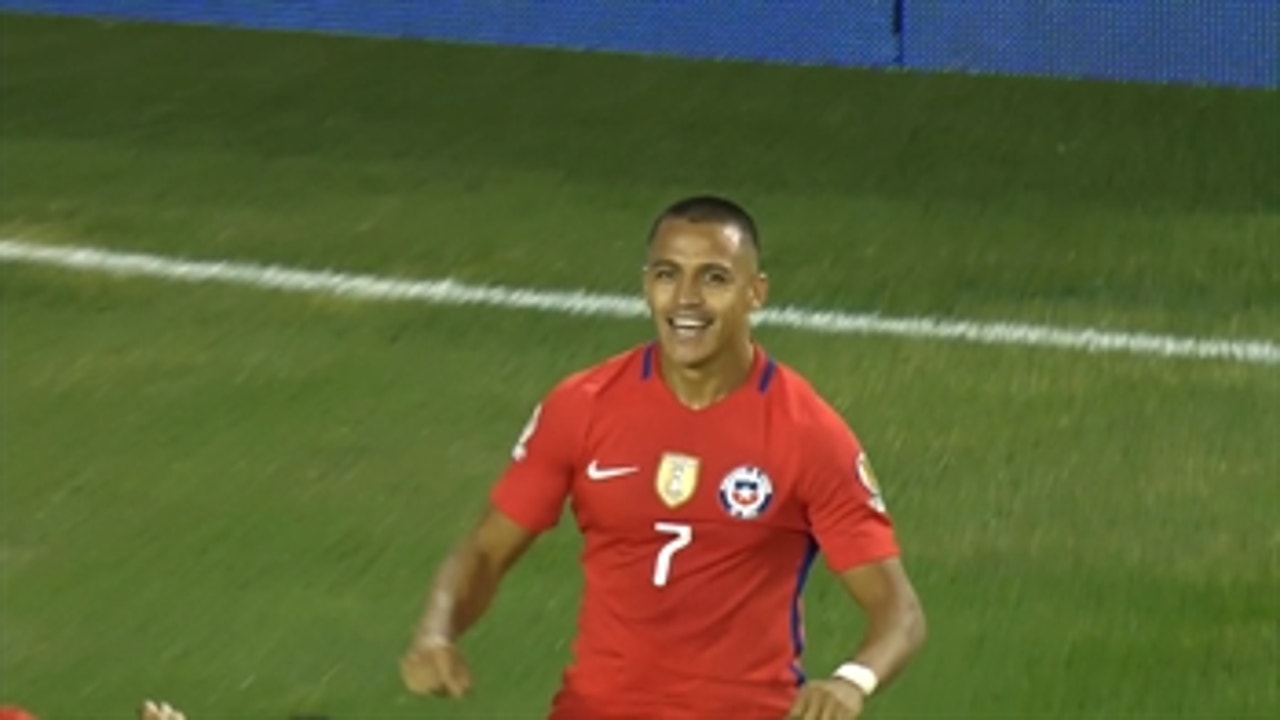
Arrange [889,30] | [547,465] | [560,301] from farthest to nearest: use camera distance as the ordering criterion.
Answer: [889,30]
[560,301]
[547,465]

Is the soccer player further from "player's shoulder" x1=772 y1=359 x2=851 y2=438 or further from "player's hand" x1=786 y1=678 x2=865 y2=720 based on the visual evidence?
"player's hand" x1=786 y1=678 x2=865 y2=720

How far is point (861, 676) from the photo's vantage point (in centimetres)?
491

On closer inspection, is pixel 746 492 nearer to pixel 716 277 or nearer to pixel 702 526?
pixel 702 526

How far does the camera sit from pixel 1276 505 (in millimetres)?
8289

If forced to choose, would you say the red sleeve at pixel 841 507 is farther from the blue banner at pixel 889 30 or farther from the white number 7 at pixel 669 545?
the blue banner at pixel 889 30

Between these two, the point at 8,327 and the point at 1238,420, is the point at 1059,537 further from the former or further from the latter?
the point at 8,327

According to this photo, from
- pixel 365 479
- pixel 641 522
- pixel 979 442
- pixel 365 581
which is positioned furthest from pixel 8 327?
pixel 641 522

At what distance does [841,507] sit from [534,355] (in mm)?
4420

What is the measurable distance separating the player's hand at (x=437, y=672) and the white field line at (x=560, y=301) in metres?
5.00

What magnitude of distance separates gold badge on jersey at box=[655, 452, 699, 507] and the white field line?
4.56m

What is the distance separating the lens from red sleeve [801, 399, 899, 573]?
519cm

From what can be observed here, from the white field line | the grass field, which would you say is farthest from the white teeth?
the white field line

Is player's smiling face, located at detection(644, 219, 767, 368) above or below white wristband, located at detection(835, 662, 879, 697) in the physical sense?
above

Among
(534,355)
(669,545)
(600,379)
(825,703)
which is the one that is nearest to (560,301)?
(534,355)
